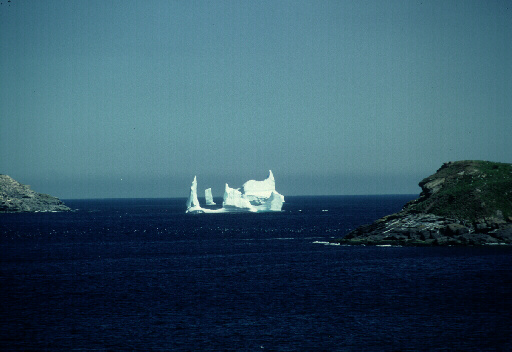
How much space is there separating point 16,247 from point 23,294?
3887 centimetres

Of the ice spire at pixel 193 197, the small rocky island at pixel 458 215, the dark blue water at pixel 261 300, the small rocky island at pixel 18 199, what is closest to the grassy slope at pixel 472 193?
the small rocky island at pixel 458 215

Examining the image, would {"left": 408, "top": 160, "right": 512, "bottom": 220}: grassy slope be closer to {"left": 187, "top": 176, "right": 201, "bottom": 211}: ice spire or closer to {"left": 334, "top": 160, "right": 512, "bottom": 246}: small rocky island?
{"left": 334, "top": 160, "right": 512, "bottom": 246}: small rocky island

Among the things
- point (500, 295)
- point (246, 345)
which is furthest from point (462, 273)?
point (246, 345)

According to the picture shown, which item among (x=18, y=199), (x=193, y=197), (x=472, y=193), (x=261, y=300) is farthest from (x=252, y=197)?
(x=261, y=300)

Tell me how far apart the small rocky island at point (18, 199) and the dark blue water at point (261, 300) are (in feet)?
412

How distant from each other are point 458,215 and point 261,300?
40132 millimetres

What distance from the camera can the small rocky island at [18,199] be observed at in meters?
182

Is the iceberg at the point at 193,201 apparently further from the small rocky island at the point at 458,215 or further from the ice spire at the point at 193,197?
the small rocky island at the point at 458,215

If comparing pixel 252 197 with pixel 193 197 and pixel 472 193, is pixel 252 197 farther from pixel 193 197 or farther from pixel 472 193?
pixel 472 193

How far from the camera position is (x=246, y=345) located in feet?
89.2

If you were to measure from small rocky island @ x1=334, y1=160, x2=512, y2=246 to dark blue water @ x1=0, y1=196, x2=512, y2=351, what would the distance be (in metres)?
4.27

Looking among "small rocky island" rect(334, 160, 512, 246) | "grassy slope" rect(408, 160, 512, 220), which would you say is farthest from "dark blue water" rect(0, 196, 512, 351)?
"grassy slope" rect(408, 160, 512, 220)

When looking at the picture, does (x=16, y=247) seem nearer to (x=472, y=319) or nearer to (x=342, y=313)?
(x=342, y=313)

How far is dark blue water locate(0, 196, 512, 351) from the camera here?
28.2 m
